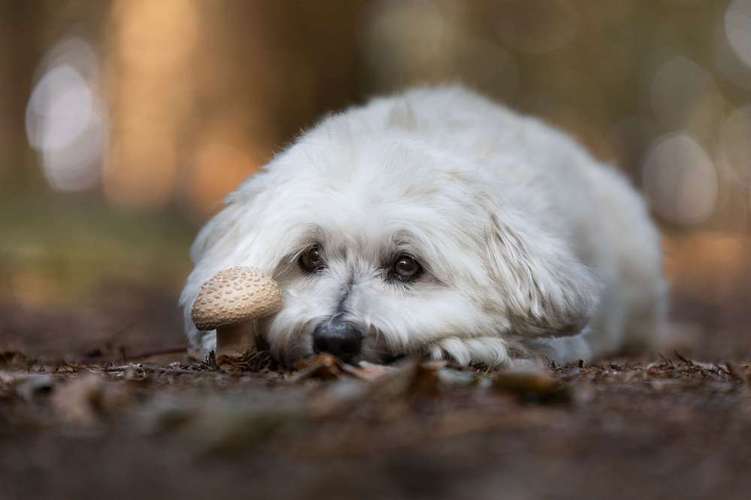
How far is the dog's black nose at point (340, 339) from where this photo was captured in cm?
324

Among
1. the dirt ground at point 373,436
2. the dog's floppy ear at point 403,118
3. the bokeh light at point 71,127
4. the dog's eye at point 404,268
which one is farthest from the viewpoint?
the bokeh light at point 71,127

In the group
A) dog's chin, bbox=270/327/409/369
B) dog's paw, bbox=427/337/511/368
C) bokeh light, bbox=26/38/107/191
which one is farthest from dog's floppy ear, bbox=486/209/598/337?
bokeh light, bbox=26/38/107/191

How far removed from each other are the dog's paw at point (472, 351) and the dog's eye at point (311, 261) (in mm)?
610

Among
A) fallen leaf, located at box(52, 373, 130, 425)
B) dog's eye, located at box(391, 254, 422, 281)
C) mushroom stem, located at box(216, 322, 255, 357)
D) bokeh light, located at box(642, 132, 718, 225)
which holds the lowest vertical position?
bokeh light, located at box(642, 132, 718, 225)

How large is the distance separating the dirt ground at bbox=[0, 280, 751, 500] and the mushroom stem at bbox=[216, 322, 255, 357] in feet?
1.48

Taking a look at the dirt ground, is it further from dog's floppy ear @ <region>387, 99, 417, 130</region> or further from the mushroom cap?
dog's floppy ear @ <region>387, 99, 417, 130</region>

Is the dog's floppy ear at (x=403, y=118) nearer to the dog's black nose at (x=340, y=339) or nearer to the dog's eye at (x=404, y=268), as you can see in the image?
the dog's eye at (x=404, y=268)

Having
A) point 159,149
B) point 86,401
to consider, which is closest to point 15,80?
point 159,149

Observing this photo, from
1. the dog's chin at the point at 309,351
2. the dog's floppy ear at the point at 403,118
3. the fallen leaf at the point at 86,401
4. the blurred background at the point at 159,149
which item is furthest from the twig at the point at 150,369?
the dog's floppy ear at the point at 403,118

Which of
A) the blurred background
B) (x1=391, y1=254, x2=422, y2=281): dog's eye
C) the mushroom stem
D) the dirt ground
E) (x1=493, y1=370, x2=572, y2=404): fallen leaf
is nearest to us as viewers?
the dirt ground

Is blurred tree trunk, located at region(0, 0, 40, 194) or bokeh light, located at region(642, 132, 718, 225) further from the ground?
blurred tree trunk, located at region(0, 0, 40, 194)

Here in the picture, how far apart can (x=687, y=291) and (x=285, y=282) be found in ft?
32.4

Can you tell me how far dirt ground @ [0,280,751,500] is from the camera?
1.76 metres

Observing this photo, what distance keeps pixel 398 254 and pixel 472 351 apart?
49 cm
